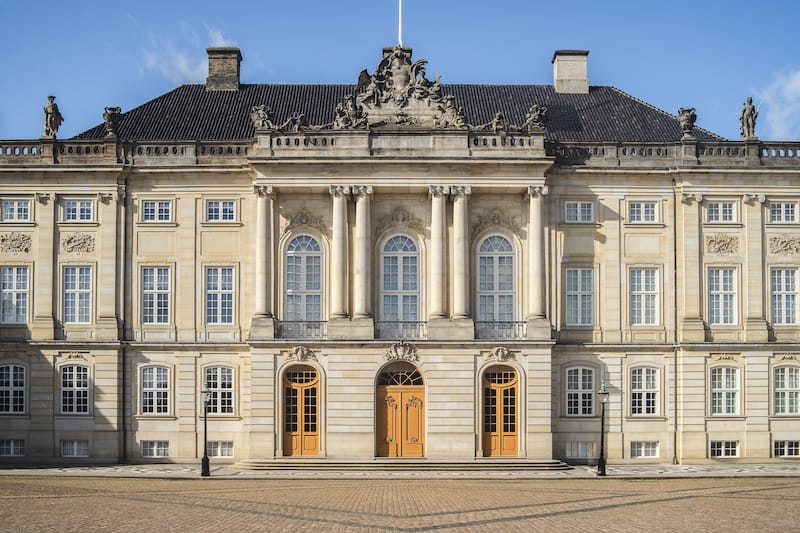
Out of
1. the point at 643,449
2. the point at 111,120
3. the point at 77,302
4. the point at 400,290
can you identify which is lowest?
the point at 643,449

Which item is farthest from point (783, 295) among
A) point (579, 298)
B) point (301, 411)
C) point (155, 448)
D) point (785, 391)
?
point (155, 448)

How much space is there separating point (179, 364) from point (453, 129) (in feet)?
47.4

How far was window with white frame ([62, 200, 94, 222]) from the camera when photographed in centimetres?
4488

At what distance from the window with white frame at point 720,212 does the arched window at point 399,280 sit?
1207 cm

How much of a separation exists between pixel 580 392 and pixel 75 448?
66.7 ft

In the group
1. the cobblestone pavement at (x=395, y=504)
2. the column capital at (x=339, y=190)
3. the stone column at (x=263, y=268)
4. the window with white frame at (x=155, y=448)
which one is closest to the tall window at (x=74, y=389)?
the window with white frame at (x=155, y=448)

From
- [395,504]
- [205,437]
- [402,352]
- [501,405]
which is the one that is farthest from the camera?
Result: [501,405]

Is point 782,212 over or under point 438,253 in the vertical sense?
over

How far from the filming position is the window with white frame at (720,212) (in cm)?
4519

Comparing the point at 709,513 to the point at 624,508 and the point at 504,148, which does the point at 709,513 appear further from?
the point at 504,148

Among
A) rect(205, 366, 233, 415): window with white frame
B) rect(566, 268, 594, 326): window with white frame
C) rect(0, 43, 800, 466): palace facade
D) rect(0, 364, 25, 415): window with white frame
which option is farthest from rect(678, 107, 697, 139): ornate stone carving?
rect(0, 364, 25, 415): window with white frame

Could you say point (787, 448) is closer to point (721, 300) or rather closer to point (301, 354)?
point (721, 300)

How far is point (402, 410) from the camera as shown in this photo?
43375 millimetres

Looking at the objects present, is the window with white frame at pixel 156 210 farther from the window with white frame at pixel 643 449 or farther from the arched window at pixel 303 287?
the window with white frame at pixel 643 449
